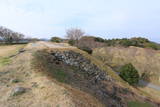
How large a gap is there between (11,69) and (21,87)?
2.63 meters

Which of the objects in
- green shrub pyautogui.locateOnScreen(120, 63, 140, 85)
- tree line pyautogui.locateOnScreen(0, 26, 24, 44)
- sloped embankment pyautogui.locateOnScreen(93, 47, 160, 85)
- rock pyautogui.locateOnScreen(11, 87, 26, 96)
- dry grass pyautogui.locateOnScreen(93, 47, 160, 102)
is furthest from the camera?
tree line pyautogui.locateOnScreen(0, 26, 24, 44)

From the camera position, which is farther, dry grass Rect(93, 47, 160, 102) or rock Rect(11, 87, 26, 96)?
dry grass Rect(93, 47, 160, 102)

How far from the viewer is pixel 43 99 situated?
18.2 feet

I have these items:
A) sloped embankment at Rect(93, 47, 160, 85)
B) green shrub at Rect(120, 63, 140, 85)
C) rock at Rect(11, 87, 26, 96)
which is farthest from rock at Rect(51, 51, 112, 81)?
sloped embankment at Rect(93, 47, 160, 85)

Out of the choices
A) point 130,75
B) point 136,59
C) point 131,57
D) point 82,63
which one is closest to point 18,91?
point 82,63

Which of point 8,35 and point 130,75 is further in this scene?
point 8,35

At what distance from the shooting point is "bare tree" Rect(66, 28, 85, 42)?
1502 inches

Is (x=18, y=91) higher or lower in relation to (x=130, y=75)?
higher

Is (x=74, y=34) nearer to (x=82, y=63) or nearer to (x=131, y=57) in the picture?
(x=131, y=57)

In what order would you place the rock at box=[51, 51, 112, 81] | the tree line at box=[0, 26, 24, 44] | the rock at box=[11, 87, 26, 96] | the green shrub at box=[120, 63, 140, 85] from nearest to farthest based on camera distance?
the rock at box=[11, 87, 26, 96]
the rock at box=[51, 51, 112, 81]
the green shrub at box=[120, 63, 140, 85]
the tree line at box=[0, 26, 24, 44]

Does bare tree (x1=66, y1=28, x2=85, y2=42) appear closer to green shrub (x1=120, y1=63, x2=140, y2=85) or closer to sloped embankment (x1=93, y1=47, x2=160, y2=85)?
sloped embankment (x1=93, y1=47, x2=160, y2=85)

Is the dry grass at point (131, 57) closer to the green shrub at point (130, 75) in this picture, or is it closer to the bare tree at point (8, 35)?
the green shrub at point (130, 75)

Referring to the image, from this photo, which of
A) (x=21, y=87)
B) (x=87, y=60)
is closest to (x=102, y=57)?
(x=87, y=60)

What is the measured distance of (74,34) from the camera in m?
38.3
